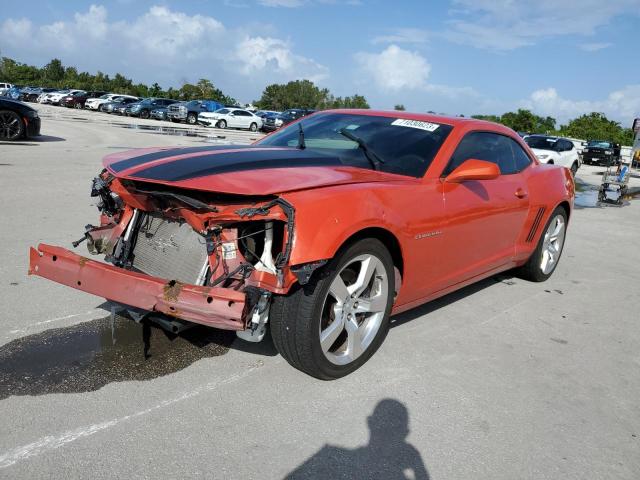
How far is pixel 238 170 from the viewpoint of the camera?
3.09m

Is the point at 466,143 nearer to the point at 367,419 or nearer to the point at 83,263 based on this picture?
the point at 367,419

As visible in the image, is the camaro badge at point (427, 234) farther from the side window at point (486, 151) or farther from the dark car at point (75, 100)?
the dark car at point (75, 100)

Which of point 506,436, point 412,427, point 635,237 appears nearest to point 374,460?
point 412,427

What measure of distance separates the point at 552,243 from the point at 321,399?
12.5 ft

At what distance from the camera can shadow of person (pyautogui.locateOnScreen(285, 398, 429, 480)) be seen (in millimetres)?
2463

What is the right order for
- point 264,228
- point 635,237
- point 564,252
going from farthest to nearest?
point 635,237 → point 564,252 → point 264,228

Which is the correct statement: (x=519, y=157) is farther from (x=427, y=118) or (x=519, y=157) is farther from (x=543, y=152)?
(x=543, y=152)

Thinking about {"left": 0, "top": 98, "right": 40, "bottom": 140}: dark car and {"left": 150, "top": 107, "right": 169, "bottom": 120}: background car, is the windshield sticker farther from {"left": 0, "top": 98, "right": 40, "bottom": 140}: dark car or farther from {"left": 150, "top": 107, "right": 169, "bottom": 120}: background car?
{"left": 150, "top": 107, "right": 169, "bottom": 120}: background car

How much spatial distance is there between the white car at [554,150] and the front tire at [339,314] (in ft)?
58.9

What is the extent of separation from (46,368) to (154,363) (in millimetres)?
600

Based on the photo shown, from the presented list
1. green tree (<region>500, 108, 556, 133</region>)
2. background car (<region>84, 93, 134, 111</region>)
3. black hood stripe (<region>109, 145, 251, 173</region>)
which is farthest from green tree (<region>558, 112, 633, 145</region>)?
black hood stripe (<region>109, 145, 251, 173</region>)

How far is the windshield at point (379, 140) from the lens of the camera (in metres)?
3.86

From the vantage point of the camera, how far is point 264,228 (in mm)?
3010

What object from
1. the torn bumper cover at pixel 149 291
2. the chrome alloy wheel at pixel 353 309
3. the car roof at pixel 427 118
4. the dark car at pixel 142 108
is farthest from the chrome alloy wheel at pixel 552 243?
the dark car at pixel 142 108
